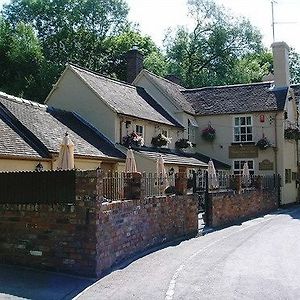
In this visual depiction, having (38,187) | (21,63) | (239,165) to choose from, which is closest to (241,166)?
(239,165)

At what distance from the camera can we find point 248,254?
13.2 metres

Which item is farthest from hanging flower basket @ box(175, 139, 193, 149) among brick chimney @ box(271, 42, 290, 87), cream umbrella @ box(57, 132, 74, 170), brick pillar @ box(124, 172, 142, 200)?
brick pillar @ box(124, 172, 142, 200)

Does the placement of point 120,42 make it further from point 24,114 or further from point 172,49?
point 24,114

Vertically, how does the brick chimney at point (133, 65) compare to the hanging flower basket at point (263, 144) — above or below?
above

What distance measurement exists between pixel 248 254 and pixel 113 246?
4.11 metres

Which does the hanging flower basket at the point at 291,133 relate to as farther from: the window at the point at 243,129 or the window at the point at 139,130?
the window at the point at 139,130

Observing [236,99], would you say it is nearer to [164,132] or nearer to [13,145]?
[164,132]

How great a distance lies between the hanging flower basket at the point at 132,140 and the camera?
25319 mm

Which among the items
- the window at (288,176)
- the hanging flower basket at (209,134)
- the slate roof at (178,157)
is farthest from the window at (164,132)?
the window at (288,176)

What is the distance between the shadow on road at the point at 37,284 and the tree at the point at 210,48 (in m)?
46.2

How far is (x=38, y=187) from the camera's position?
35.4 feet

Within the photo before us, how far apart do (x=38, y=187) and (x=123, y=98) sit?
59.0 ft

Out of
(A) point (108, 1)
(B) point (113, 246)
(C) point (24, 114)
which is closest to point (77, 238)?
(B) point (113, 246)

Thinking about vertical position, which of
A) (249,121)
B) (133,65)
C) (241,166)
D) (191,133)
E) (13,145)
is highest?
(133,65)
